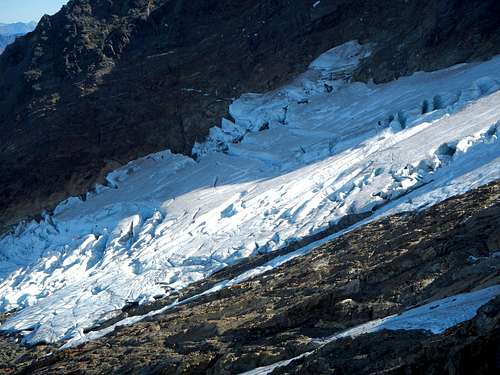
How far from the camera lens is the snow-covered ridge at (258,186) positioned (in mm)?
18266

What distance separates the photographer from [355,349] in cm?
706

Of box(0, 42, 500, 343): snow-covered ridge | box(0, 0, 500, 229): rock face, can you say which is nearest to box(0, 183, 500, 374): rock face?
box(0, 42, 500, 343): snow-covered ridge

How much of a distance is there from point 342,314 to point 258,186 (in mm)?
12348


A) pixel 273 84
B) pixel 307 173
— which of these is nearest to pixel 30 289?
pixel 307 173

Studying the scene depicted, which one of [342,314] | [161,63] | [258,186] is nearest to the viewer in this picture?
[342,314]

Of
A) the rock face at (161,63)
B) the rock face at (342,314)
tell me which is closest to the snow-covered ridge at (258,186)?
the rock face at (161,63)

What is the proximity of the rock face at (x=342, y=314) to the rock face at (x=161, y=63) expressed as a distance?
36.0 ft

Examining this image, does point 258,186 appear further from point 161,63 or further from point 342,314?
point 342,314

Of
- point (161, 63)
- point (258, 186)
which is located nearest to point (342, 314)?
point (258, 186)

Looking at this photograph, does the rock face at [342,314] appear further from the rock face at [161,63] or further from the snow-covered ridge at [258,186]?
the rock face at [161,63]

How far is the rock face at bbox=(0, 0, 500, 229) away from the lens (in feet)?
83.3

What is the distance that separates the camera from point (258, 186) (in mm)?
21844

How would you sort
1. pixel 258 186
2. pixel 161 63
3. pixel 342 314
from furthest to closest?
pixel 161 63 < pixel 258 186 < pixel 342 314

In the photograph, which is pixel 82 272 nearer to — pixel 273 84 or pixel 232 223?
pixel 232 223
